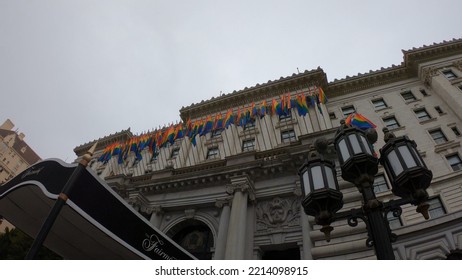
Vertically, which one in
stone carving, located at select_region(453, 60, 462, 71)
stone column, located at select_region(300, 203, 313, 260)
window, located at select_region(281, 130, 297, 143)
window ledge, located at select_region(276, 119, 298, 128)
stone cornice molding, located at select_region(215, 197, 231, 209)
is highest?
stone carving, located at select_region(453, 60, 462, 71)

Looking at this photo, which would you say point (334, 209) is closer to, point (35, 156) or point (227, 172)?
point (227, 172)

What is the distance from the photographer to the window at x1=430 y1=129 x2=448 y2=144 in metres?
24.4

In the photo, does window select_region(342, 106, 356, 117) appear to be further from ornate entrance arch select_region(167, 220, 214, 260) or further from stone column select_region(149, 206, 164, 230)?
stone column select_region(149, 206, 164, 230)

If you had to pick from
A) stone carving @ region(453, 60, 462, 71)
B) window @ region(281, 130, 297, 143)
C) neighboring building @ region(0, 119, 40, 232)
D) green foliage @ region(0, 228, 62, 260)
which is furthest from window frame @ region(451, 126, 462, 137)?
neighboring building @ region(0, 119, 40, 232)

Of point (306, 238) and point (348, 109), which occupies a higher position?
point (348, 109)

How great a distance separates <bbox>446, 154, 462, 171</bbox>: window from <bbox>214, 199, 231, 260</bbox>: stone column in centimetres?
1844

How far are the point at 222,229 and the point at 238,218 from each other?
3.58ft

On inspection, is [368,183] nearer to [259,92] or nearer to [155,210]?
[155,210]

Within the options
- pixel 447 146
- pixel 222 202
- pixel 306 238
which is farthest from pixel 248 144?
pixel 447 146

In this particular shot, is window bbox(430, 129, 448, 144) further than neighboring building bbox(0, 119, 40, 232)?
No

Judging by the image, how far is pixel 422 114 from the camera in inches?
1085

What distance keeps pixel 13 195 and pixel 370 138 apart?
40.2 ft

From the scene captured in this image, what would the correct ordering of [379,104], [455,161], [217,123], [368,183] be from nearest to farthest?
[368,183] → [455,161] → [217,123] → [379,104]

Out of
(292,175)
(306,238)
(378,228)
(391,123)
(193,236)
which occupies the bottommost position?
(378,228)
